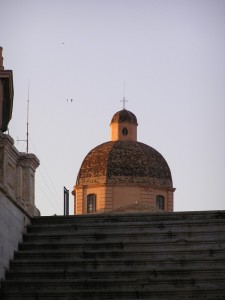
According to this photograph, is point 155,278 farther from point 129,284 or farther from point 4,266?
point 4,266

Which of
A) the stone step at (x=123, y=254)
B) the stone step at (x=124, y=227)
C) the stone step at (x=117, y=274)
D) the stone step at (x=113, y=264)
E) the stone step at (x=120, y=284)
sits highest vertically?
the stone step at (x=124, y=227)

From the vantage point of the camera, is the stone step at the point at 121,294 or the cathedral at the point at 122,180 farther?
the cathedral at the point at 122,180

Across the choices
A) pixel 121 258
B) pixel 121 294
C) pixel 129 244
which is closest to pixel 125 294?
pixel 121 294

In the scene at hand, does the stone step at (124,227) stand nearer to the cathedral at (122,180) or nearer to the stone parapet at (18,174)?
the stone parapet at (18,174)

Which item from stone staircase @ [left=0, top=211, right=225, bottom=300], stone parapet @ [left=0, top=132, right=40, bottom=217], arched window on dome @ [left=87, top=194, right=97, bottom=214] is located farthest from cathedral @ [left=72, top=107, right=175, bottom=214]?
stone staircase @ [left=0, top=211, right=225, bottom=300]

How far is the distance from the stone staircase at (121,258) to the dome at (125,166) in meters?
51.8

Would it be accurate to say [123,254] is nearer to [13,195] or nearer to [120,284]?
[120,284]

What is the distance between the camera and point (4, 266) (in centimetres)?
1756

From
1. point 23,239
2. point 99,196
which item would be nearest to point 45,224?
point 23,239

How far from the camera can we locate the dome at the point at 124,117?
76750mm

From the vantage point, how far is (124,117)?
76.8 m

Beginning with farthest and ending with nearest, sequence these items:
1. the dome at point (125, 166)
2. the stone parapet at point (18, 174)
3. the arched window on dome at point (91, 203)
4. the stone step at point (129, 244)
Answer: the arched window on dome at point (91, 203) < the dome at point (125, 166) < the stone parapet at point (18, 174) < the stone step at point (129, 244)

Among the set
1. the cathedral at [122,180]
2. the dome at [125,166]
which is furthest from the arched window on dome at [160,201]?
the dome at [125,166]

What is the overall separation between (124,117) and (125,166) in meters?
5.63
